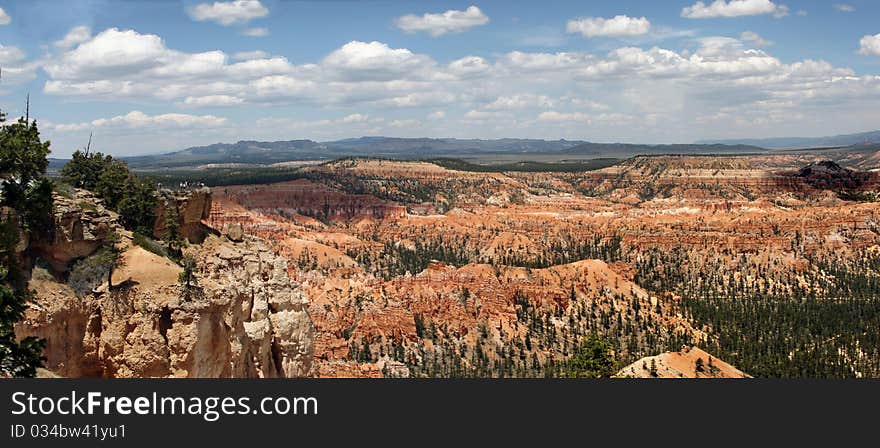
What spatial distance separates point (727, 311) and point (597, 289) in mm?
14712

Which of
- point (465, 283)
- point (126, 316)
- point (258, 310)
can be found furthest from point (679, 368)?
point (465, 283)

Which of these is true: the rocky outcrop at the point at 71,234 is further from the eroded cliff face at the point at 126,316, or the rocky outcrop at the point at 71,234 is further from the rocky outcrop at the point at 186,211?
the rocky outcrop at the point at 186,211

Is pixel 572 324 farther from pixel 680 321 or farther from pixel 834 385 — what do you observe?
pixel 834 385

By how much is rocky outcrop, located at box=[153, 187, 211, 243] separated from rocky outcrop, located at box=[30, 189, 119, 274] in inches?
199

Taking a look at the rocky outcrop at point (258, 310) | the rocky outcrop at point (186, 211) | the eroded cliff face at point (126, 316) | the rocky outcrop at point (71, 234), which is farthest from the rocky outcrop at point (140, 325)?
the rocky outcrop at point (186, 211)

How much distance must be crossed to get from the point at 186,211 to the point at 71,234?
7586mm

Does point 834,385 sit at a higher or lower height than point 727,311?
higher

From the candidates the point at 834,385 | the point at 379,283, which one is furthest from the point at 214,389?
the point at 379,283

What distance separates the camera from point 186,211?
2764cm

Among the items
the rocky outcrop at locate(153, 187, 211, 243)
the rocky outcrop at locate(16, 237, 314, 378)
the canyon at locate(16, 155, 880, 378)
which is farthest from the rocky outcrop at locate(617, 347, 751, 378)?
the rocky outcrop at locate(16, 237, 314, 378)

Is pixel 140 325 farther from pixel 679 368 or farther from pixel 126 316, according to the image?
pixel 679 368

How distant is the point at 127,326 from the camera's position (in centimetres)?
1952

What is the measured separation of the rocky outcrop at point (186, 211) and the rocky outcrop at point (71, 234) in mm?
5053

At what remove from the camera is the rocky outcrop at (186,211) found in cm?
2689
